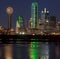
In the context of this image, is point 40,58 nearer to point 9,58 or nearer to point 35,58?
point 35,58

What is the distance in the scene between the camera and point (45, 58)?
1230 inches

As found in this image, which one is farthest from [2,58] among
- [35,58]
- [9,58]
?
[35,58]

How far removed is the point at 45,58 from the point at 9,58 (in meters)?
3.23

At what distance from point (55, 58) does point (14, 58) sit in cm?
369

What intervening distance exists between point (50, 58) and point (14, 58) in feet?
10.6

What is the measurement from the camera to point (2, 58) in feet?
103

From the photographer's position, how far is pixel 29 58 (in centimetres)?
3158

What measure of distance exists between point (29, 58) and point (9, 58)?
1797 millimetres

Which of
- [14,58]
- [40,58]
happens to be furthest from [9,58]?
[40,58]

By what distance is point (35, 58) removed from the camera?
31.5 m

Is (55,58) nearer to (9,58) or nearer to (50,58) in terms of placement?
(50,58)

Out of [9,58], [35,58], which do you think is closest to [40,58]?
[35,58]

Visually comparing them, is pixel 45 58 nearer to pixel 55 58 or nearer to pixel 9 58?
pixel 55 58

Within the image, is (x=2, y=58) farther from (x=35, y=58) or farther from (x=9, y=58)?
(x=35, y=58)
